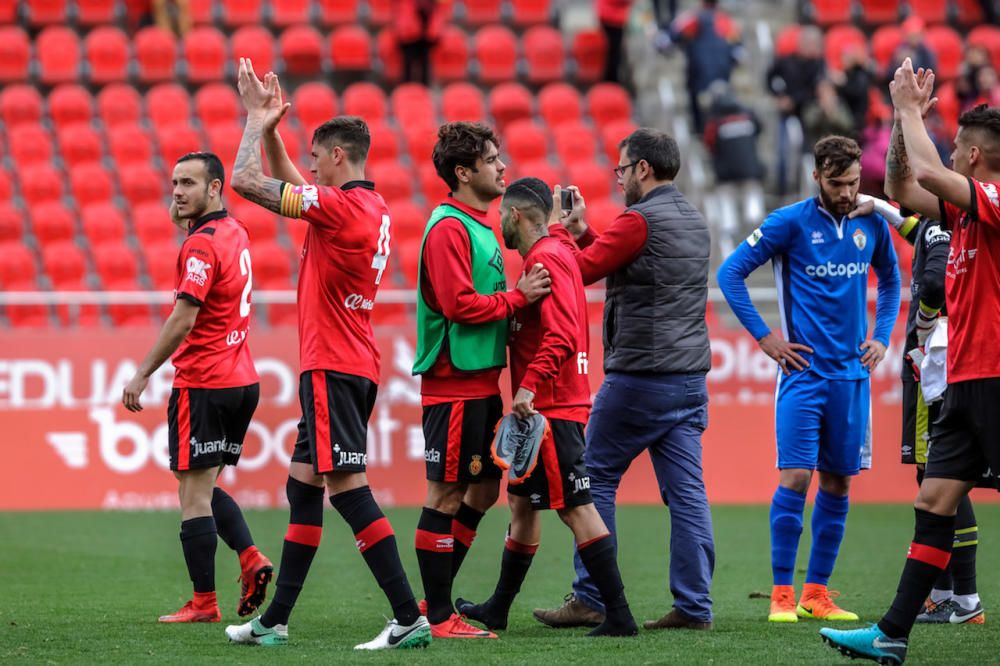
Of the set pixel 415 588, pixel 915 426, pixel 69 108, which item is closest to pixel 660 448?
pixel 915 426

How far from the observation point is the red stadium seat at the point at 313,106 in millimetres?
17781

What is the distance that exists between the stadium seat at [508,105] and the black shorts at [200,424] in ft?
36.9

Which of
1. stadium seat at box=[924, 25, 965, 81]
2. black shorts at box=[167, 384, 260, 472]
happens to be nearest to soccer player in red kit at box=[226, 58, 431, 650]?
black shorts at box=[167, 384, 260, 472]

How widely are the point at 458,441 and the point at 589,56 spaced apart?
13348 mm

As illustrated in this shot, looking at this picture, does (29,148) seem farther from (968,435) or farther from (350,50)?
(968,435)

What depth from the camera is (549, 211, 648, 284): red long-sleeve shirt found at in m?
6.94

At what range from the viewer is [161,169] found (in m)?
17.2

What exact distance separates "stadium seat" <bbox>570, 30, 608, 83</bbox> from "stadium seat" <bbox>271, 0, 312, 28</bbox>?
364 cm

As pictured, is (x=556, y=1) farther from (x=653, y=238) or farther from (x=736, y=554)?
(x=653, y=238)

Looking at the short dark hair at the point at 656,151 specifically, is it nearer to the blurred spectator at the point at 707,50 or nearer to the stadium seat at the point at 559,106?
the blurred spectator at the point at 707,50

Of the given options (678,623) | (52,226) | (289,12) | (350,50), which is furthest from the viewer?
(289,12)

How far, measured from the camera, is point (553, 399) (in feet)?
21.5

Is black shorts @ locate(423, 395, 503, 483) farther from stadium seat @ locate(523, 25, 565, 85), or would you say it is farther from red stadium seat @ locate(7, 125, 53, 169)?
stadium seat @ locate(523, 25, 565, 85)

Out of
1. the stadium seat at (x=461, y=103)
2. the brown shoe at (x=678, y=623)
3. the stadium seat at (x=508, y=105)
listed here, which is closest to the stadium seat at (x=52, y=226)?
the stadium seat at (x=461, y=103)
